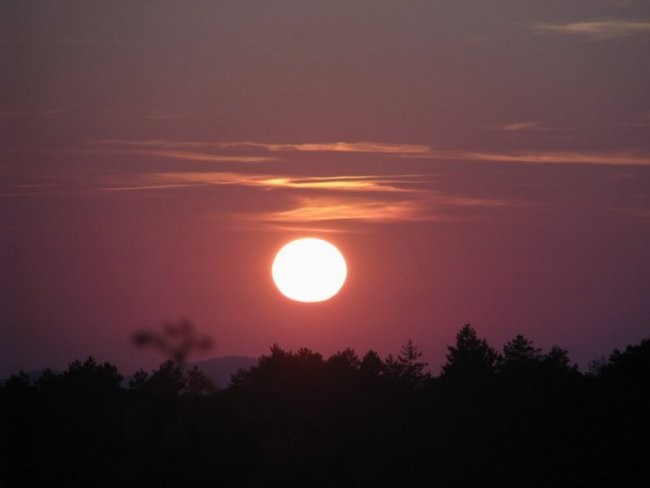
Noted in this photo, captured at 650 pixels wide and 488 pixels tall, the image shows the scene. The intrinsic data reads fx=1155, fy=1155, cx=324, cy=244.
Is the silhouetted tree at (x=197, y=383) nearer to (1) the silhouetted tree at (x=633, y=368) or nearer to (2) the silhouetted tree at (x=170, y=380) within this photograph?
(2) the silhouetted tree at (x=170, y=380)

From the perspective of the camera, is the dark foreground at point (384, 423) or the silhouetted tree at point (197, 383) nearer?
the silhouetted tree at point (197, 383)

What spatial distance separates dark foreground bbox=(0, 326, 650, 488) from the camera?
3456 cm

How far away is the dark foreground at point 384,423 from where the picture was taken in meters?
34.6

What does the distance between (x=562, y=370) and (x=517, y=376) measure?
298 cm

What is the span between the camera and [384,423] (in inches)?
1924

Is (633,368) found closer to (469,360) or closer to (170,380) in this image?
(469,360)

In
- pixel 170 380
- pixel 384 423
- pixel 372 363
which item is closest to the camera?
pixel 170 380

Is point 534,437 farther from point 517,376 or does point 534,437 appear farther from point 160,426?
point 160,426

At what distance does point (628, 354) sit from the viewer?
52.4 m

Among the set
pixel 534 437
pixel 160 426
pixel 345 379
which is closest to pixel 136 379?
pixel 345 379

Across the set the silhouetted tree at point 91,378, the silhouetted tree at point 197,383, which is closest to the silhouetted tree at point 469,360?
the silhouetted tree at point 91,378

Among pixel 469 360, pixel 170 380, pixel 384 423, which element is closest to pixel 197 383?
pixel 170 380

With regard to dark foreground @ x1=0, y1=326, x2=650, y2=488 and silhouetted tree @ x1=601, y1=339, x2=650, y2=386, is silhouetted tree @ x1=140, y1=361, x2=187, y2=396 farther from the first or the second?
silhouetted tree @ x1=601, y1=339, x2=650, y2=386

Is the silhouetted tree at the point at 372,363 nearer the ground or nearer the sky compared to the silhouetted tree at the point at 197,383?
nearer the sky
